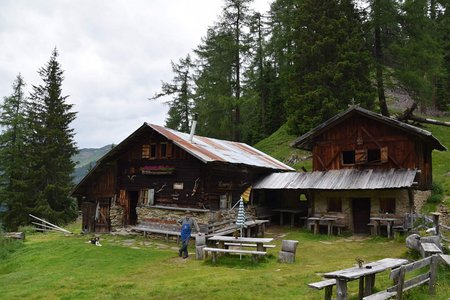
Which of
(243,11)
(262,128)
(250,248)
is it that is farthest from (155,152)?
(262,128)

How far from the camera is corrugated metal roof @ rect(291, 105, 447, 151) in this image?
72.3ft

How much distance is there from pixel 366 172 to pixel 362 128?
8.77 feet

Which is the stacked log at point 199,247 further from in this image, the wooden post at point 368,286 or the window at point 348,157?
the window at point 348,157

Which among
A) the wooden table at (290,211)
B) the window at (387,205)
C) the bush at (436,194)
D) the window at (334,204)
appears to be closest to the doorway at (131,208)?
the wooden table at (290,211)

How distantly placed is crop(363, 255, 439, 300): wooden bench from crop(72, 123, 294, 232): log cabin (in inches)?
485

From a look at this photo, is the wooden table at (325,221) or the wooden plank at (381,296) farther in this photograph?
the wooden table at (325,221)

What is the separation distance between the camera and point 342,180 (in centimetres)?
2327

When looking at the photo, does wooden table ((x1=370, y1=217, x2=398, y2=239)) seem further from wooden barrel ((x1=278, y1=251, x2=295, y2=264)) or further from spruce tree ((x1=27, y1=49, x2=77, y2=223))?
spruce tree ((x1=27, y1=49, x2=77, y2=223))

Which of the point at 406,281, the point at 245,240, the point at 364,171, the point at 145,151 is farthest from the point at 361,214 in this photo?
the point at 406,281

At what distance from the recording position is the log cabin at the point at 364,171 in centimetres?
2186

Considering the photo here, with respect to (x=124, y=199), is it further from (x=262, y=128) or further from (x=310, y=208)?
(x=262, y=128)

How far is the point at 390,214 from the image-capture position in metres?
21.8

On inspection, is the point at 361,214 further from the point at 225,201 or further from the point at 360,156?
the point at 225,201

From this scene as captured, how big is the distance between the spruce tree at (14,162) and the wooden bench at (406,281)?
34.3m
